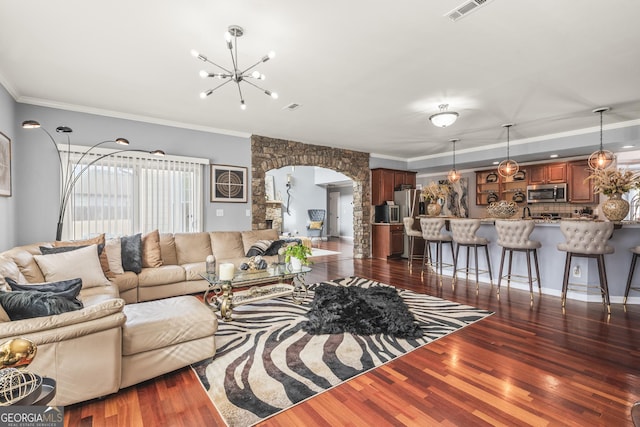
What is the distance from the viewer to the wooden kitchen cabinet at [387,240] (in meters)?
7.44

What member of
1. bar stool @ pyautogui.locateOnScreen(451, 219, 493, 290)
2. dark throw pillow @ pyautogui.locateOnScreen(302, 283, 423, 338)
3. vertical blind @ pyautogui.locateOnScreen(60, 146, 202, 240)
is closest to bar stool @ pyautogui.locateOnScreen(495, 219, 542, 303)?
bar stool @ pyautogui.locateOnScreen(451, 219, 493, 290)

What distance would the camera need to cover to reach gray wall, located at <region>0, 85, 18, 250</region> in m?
3.43

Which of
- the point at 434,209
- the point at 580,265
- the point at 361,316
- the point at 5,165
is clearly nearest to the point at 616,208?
the point at 580,265

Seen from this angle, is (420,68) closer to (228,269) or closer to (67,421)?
(228,269)

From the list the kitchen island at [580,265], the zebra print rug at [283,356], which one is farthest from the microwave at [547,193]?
the zebra print rug at [283,356]

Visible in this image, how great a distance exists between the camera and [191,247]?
458 cm

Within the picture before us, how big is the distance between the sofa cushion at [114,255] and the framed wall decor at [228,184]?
193 cm

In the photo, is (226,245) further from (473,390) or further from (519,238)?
(519,238)

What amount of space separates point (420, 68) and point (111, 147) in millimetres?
4510

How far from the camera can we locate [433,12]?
88.3 inches

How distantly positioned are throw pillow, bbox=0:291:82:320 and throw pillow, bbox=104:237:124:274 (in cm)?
195

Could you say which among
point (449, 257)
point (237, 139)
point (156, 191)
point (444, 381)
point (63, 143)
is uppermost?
point (237, 139)

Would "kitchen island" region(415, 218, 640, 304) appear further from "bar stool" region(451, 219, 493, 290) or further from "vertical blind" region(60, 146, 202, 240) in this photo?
"vertical blind" region(60, 146, 202, 240)

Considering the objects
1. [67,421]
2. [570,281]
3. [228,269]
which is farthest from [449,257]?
[67,421]
